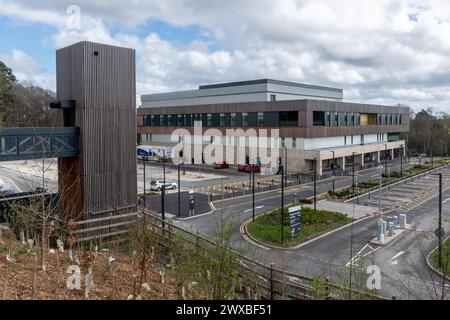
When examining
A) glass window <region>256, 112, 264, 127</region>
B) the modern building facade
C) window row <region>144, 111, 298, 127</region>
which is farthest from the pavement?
glass window <region>256, 112, 264, 127</region>

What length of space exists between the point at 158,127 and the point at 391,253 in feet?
201

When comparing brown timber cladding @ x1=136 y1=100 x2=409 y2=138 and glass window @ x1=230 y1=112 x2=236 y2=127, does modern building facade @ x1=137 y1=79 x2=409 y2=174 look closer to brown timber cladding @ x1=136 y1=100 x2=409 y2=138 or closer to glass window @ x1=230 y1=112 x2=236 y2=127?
brown timber cladding @ x1=136 y1=100 x2=409 y2=138

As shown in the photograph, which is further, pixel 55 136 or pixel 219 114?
pixel 219 114

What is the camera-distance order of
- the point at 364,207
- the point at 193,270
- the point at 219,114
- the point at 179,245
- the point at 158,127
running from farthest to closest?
the point at 158,127 < the point at 219,114 < the point at 364,207 < the point at 179,245 < the point at 193,270

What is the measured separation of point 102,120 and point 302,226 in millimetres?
14976

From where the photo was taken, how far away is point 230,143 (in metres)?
64.9

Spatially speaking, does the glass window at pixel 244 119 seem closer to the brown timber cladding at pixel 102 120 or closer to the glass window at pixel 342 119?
Answer: the glass window at pixel 342 119

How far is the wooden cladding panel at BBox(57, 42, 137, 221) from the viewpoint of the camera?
2019 cm

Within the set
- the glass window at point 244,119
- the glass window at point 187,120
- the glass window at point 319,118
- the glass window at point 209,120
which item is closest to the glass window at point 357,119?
the glass window at point 319,118

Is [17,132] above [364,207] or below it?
above

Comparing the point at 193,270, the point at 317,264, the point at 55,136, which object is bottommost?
the point at 317,264

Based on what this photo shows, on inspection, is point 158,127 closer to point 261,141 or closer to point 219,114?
point 219,114

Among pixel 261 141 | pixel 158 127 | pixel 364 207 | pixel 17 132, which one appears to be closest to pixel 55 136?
pixel 17 132

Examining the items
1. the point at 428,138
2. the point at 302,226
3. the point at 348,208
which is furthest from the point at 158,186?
the point at 428,138
